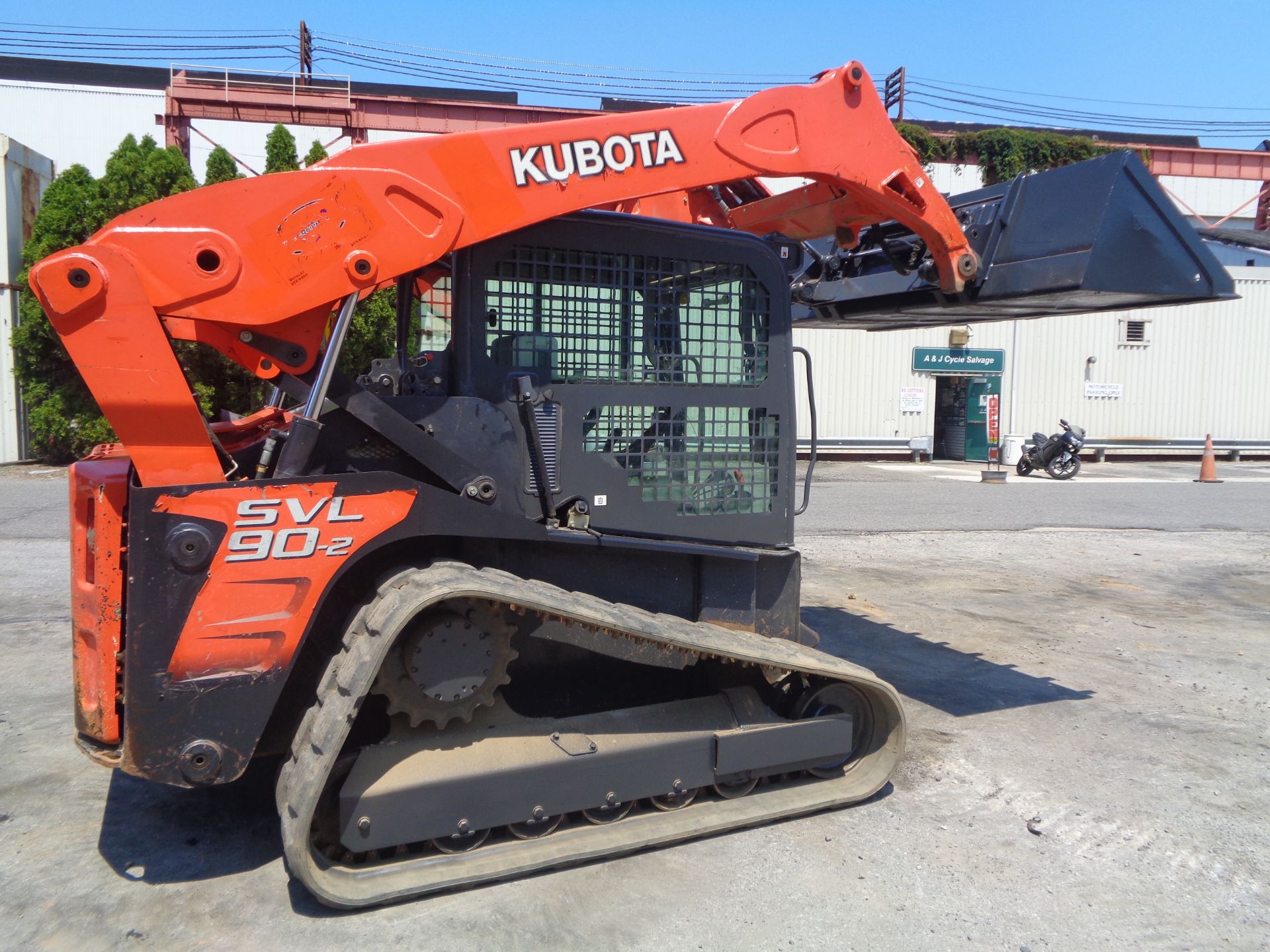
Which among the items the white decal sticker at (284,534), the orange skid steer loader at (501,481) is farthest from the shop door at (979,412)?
the white decal sticker at (284,534)

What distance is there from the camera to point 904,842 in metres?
3.74

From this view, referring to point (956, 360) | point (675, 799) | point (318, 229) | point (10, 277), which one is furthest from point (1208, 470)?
point (10, 277)

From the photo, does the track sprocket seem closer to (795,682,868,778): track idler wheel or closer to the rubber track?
the rubber track

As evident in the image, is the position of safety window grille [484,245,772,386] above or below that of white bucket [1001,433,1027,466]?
above

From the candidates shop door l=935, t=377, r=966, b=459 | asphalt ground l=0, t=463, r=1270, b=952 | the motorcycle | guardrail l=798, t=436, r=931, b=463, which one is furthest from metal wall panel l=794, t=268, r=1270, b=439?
asphalt ground l=0, t=463, r=1270, b=952

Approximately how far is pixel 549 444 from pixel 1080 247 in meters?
2.38

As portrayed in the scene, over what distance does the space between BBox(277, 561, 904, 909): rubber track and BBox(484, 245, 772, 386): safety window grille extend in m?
0.93

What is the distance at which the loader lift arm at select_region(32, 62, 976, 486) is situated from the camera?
3059 mm

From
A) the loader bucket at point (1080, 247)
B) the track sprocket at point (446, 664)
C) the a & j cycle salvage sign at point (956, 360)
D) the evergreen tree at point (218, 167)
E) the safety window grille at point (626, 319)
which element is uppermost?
the evergreen tree at point (218, 167)

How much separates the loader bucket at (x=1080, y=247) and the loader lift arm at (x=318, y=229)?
39.3 inches

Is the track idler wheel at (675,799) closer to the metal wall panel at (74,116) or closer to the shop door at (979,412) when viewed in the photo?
the shop door at (979,412)

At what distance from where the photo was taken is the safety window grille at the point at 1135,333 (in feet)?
79.1

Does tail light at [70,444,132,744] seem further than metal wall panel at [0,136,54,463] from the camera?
No

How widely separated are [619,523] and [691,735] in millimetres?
862
